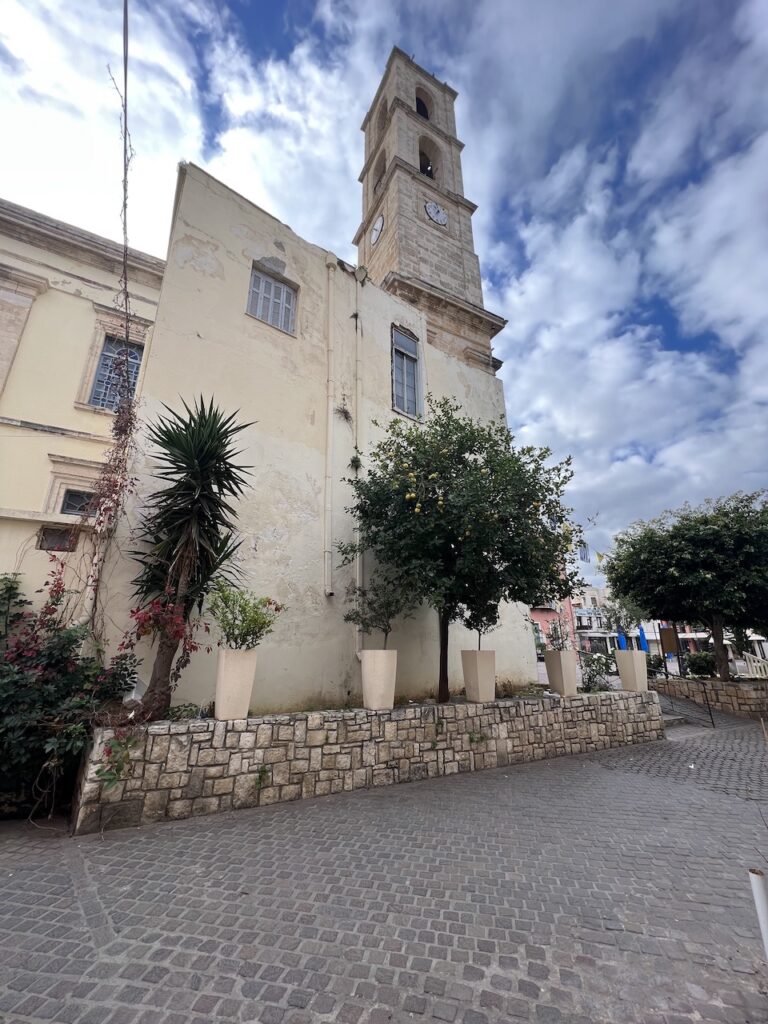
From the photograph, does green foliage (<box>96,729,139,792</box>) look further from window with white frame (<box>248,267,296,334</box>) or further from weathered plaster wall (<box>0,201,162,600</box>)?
weathered plaster wall (<box>0,201,162,600</box>)

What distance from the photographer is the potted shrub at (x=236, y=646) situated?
4.72m

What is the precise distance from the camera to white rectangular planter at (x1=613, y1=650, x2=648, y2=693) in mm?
8875

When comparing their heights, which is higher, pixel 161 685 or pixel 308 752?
pixel 161 685

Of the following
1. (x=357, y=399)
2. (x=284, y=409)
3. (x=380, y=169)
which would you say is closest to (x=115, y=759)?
(x=284, y=409)

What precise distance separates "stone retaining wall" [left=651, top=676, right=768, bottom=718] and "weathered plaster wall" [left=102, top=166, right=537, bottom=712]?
5.81 meters

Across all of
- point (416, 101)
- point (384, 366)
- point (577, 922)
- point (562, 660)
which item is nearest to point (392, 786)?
point (577, 922)

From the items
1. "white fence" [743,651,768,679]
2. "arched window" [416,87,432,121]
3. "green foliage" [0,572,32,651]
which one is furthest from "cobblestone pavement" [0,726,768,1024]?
"arched window" [416,87,432,121]

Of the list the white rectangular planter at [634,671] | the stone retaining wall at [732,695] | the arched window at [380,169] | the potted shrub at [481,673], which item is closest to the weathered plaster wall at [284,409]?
the potted shrub at [481,673]

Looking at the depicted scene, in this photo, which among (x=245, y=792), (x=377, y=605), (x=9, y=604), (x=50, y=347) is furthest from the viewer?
(x=50, y=347)

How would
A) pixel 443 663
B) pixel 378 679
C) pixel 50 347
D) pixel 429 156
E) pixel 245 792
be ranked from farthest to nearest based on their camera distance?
pixel 429 156
pixel 50 347
pixel 443 663
pixel 378 679
pixel 245 792

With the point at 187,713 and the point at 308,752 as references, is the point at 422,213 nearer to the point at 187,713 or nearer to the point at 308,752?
the point at 187,713

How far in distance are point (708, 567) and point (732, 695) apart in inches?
133

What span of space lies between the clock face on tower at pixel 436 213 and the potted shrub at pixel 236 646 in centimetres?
1488

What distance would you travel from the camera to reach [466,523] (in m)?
6.31
